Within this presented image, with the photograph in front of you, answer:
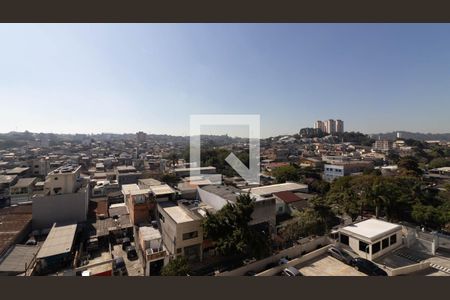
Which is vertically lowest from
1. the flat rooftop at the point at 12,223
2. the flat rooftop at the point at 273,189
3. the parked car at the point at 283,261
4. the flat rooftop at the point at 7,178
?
the parked car at the point at 283,261

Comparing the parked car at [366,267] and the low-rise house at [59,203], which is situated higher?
the low-rise house at [59,203]

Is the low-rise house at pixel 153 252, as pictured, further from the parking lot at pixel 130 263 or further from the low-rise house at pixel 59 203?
the low-rise house at pixel 59 203

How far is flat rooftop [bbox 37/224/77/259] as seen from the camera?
672 cm

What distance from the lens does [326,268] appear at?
19.9ft

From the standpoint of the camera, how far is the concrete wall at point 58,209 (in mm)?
9148

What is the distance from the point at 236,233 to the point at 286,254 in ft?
5.36

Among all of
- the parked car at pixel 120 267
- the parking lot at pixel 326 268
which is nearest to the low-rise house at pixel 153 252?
the parked car at pixel 120 267

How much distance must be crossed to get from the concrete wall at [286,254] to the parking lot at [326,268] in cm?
47

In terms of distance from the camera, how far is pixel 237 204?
6.60m

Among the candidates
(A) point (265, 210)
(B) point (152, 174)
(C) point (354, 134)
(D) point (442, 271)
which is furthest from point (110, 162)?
(C) point (354, 134)

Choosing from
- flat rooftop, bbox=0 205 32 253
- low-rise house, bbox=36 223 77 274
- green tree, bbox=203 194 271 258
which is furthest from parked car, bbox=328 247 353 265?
flat rooftop, bbox=0 205 32 253

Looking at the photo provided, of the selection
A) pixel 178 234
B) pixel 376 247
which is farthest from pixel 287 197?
pixel 178 234

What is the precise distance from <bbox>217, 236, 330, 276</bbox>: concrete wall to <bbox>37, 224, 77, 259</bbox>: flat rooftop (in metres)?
4.77

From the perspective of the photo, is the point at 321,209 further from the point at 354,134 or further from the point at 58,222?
the point at 354,134
